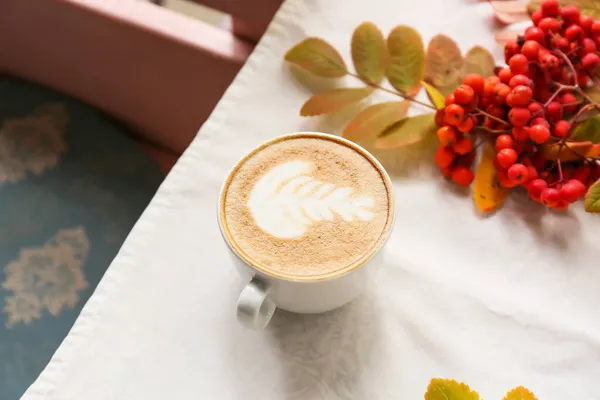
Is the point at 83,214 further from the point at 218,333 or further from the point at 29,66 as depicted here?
the point at 218,333

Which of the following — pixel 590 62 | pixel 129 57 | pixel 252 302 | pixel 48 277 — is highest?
pixel 590 62

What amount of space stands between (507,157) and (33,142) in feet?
2.04

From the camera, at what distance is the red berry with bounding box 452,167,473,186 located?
51 centimetres

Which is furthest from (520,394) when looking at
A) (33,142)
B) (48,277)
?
(33,142)

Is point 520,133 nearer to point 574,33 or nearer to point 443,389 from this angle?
point 574,33

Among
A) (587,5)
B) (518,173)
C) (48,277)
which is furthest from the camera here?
(48,277)

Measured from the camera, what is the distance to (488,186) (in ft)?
1.67

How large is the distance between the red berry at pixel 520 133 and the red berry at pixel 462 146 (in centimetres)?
4

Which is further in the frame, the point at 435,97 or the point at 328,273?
the point at 435,97

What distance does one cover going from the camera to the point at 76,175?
761 mm

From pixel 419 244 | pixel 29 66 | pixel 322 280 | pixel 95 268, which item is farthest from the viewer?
pixel 29 66

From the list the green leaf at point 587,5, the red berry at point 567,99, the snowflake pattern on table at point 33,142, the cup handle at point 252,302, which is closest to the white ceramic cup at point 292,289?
the cup handle at point 252,302

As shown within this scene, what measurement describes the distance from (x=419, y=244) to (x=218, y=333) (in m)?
0.18

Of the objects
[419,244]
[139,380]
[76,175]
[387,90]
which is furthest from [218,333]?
[76,175]
